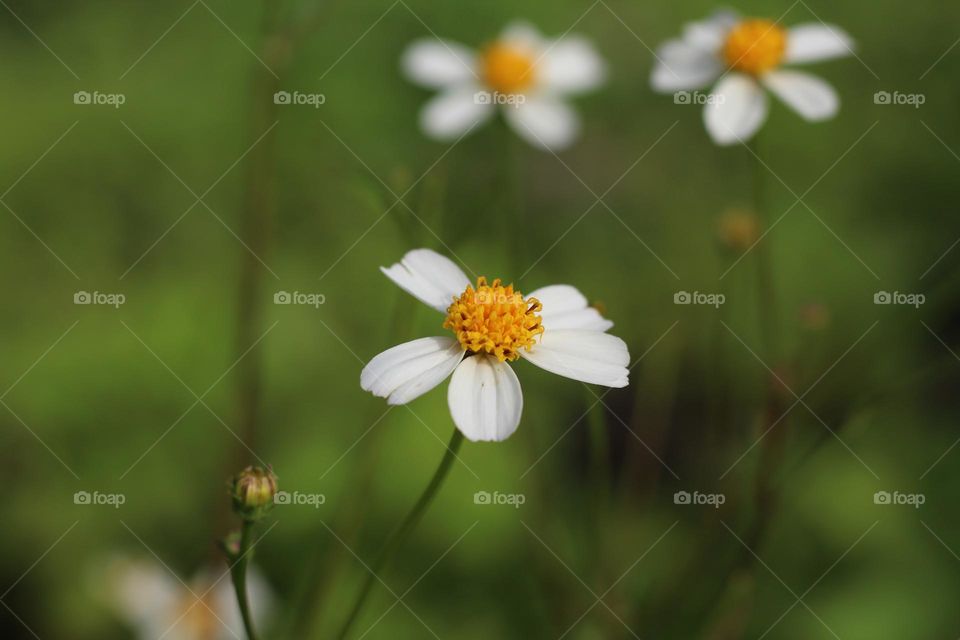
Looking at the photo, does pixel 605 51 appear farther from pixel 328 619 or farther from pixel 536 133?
pixel 328 619

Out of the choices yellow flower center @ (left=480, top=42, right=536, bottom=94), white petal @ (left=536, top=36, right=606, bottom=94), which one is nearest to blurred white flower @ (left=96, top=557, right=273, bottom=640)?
yellow flower center @ (left=480, top=42, right=536, bottom=94)

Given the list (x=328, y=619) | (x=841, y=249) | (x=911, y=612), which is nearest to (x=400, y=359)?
(x=328, y=619)

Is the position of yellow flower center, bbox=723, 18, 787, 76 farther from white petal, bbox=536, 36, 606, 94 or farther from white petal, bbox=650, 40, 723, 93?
white petal, bbox=536, 36, 606, 94

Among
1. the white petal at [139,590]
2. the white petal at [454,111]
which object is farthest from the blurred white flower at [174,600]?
the white petal at [454,111]

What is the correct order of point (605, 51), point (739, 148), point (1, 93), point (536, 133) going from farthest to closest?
point (605, 51)
point (739, 148)
point (1, 93)
point (536, 133)

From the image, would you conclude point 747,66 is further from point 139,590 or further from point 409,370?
point 139,590

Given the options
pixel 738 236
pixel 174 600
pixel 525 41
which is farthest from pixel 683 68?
pixel 174 600

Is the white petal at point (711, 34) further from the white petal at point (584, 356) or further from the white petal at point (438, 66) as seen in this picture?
the white petal at point (584, 356)
